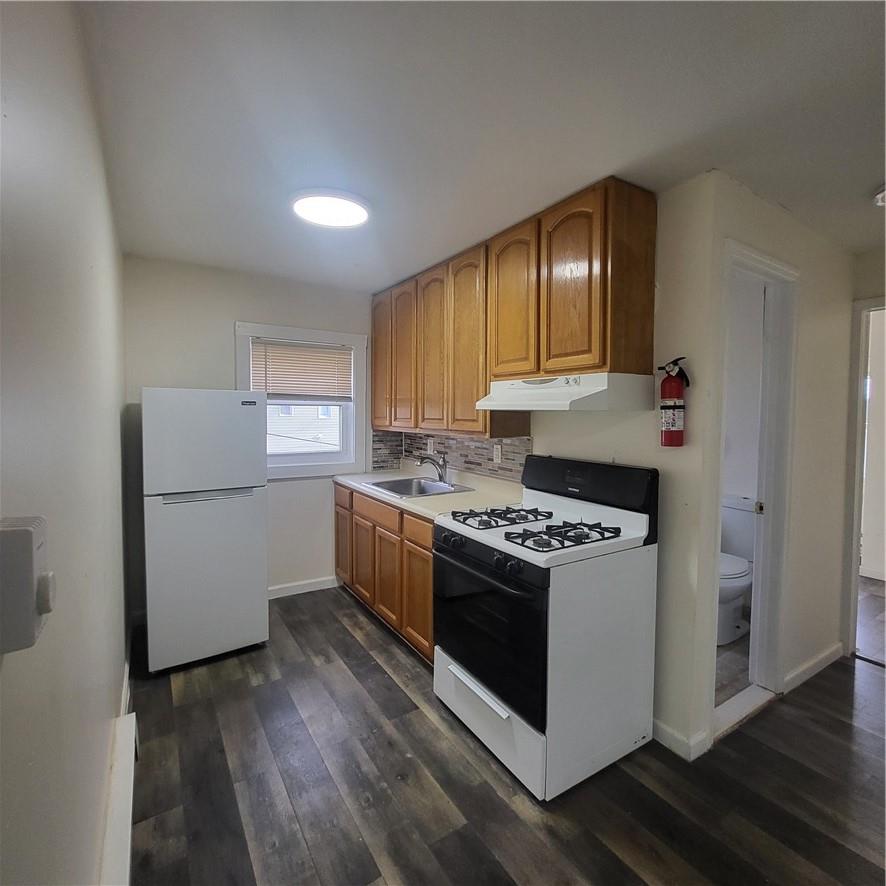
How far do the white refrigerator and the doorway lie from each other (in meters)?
3.49

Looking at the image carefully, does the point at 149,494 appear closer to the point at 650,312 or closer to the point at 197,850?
the point at 197,850

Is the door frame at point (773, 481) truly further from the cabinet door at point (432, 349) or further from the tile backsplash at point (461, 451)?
the cabinet door at point (432, 349)

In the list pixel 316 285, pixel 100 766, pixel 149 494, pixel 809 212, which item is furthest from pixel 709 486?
pixel 316 285

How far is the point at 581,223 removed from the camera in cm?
198

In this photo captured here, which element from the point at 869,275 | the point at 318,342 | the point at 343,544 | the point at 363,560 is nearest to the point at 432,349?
the point at 318,342

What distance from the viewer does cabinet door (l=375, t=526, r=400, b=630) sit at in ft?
9.30

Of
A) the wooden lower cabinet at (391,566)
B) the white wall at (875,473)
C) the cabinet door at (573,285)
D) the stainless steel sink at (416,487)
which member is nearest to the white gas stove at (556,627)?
the wooden lower cabinet at (391,566)

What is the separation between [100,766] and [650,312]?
2.48 m

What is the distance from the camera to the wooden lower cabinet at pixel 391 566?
2555 mm

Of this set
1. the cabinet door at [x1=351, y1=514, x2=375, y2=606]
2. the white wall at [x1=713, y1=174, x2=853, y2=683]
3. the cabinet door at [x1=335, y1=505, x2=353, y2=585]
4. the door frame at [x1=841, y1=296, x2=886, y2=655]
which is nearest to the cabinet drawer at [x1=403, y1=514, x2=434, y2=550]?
the cabinet door at [x1=351, y1=514, x2=375, y2=606]

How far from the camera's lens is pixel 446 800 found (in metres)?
1.73

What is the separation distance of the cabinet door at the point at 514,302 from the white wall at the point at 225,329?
1607mm

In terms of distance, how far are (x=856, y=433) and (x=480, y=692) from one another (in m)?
2.56

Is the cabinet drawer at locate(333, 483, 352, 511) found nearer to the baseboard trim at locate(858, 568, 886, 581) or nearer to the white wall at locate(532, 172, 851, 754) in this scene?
the white wall at locate(532, 172, 851, 754)
